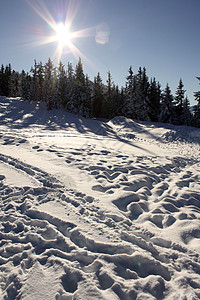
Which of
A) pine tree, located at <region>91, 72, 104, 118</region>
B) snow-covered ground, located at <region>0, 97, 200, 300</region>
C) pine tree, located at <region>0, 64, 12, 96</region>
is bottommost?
snow-covered ground, located at <region>0, 97, 200, 300</region>

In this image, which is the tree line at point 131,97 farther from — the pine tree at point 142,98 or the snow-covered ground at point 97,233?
the snow-covered ground at point 97,233

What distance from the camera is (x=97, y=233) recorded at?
332 cm

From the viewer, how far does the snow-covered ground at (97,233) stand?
2.39m

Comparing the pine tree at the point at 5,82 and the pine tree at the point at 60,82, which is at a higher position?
the pine tree at the point at 5,82

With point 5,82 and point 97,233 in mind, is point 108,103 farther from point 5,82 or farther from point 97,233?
point 97,233

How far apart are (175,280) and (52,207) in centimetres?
266

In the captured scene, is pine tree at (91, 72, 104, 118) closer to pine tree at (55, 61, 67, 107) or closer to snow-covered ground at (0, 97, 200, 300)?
pine tree at (55, 61, 67, 107)

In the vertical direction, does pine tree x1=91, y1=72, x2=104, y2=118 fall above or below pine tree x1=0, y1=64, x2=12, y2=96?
below

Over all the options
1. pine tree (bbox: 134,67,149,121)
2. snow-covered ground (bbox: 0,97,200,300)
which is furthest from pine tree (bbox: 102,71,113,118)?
snow-covered ground (bbox: 0,97,200,300)

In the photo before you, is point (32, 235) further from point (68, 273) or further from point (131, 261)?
point (131, 261)

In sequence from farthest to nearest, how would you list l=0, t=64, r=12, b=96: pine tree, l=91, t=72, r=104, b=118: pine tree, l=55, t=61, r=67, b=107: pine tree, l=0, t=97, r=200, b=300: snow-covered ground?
l=0, t=64, r=12, b=96: pine tree → l=91, t=72, r=104, b=118: pine tree → l=55, t=61, r=67, b=107: pine tree → l=0, t=97, r=200, b=300: snow-covered ground

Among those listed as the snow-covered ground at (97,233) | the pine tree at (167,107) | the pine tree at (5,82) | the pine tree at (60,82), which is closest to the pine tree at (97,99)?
the pine tree at (60,82)

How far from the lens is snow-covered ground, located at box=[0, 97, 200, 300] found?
2.39 metres

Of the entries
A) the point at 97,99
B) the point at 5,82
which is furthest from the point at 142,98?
the point at 5,82
